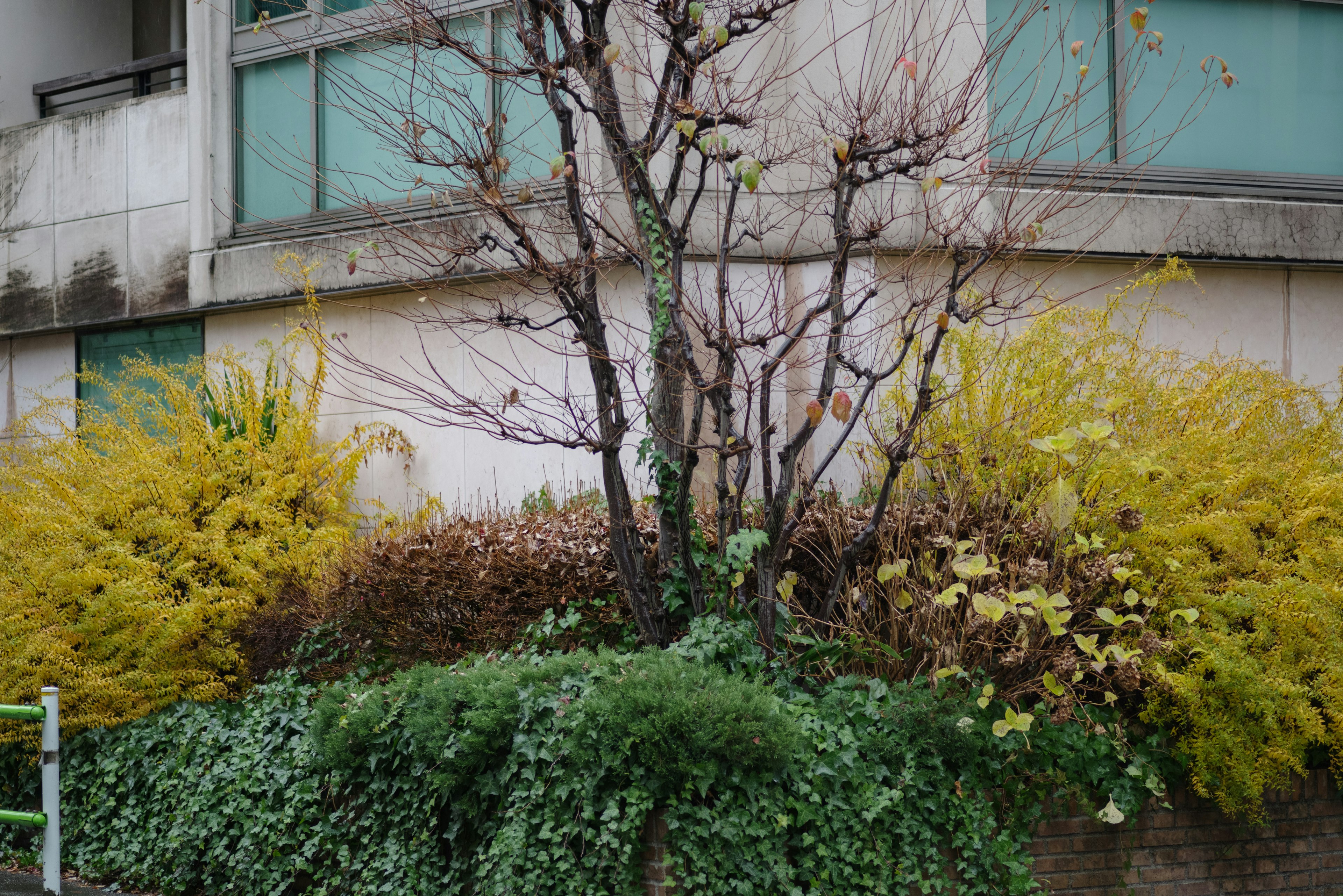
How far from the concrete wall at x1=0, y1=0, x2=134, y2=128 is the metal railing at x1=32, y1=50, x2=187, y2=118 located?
0.12 meters

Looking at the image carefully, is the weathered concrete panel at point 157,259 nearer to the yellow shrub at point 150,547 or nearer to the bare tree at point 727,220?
the bare tree at point 727,220

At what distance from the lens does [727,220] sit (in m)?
5.95

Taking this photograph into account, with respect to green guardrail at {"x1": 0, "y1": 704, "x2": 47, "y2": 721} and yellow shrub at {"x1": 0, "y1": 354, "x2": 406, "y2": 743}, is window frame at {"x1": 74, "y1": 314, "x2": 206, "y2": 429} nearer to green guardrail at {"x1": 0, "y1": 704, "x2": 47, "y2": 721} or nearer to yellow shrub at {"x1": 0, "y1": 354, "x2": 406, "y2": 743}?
yellow shrub at {"x1": 0, "y1": 354, "x2": 406, "y2": 743}

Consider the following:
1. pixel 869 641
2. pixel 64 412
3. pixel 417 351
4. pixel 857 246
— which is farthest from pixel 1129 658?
pixel 64 412

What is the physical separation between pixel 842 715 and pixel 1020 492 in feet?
6.15

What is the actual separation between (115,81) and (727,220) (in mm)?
9252

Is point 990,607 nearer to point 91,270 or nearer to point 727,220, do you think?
point 727,220

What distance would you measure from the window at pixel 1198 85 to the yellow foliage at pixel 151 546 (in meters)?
6.01

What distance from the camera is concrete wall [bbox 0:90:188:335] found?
10875 millimetres

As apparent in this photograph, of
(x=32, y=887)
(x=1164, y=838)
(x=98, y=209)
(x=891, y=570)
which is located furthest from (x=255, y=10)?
(x=1164, y=838)

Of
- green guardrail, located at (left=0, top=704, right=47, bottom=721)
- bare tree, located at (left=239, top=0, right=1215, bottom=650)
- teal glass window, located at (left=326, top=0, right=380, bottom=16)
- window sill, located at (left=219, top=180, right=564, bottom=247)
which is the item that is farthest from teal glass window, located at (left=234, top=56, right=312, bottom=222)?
green guardrail, located at (left=0, top=704, right=47, bottom=721)

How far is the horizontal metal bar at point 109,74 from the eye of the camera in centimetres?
1160

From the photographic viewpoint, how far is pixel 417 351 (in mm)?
9695

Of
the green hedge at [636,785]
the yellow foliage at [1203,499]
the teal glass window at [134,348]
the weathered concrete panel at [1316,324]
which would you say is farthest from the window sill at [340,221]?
the weathered concrete panel at [1316,324]
